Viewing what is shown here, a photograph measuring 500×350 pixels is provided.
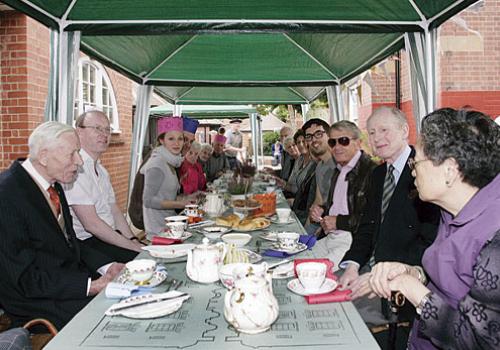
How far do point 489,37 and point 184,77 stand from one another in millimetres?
5466

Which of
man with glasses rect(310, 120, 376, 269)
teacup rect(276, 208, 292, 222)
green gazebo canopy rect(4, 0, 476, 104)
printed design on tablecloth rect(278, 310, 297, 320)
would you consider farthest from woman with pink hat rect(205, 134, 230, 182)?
printed design on tablecloth rect(278, 310, 297, 320)

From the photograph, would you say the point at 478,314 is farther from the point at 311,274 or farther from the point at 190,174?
the point at 190,174

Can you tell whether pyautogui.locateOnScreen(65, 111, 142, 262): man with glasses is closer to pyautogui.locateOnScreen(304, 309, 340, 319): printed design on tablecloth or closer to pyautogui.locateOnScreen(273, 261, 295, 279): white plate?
pyautogui.locateOnScreen(273, 261, 295, 279): white plate

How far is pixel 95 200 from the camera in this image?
364cm

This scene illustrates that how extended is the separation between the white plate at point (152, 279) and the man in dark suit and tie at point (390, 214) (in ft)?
2.53

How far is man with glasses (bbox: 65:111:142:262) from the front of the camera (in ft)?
11.1

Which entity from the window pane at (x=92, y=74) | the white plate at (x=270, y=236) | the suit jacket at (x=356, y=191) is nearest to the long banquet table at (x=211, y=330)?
the white plate at (x=270, y=236)

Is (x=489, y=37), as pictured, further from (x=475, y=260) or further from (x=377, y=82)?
(x=475, y=260)

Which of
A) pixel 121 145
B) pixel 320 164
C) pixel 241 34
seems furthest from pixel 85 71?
pixel 320 164

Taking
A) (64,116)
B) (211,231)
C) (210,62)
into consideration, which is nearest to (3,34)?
(64,116)

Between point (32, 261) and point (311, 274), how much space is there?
4.38 ft

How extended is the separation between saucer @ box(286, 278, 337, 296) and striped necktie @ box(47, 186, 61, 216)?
4.81 ft

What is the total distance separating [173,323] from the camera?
152 cm

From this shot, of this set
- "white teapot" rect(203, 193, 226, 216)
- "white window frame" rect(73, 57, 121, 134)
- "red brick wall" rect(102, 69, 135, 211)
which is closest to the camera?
"white teapot" rect(203, 193, 226, 216)
